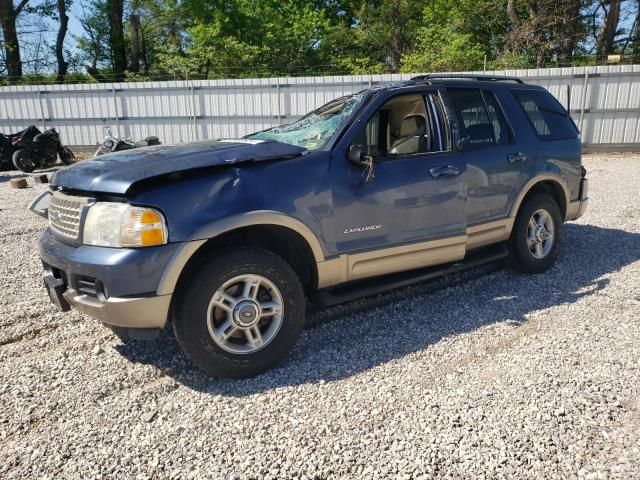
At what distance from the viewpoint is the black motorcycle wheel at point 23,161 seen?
14.2m

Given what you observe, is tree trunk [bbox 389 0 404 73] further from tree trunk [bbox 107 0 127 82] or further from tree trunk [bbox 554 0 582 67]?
tree trunk [bbox 107 0 127 82]

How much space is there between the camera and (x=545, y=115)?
524 cm


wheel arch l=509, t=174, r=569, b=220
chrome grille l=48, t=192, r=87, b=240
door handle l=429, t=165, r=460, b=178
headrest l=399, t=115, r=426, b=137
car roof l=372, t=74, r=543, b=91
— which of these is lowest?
wheel arch l=509, t=174, r=569, b=220

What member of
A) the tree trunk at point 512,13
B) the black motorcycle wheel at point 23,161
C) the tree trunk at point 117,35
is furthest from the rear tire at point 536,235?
the tree trunk at point 117,35

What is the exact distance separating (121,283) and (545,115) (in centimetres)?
454

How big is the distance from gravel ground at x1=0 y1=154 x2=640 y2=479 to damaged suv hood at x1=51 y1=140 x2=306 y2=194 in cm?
125

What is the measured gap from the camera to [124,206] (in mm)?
2828

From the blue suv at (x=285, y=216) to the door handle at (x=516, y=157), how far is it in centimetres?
1

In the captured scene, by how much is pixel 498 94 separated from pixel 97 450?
446cm

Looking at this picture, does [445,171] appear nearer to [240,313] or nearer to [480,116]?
[480,116]

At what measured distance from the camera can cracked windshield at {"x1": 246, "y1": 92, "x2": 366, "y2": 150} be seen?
3.71 m

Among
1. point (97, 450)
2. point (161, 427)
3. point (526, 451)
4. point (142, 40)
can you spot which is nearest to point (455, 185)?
point (526, 451)

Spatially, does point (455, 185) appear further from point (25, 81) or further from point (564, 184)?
point (25, 81)

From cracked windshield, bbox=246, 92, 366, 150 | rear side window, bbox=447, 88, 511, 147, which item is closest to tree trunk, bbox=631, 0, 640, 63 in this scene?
rear side window, bbox=447, 88, 511, 147
